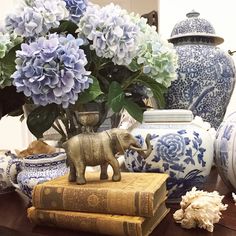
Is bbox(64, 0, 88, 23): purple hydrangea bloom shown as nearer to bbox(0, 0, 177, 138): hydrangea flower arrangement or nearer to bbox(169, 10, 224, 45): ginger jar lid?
bbox(0, 0, 177, 138): hydrangea flower arrangement

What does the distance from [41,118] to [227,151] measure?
0.33 metres

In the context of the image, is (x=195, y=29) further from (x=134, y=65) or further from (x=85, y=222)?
(x=85, y=222)

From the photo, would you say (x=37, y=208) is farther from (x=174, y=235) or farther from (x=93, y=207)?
(x=174, y=235)

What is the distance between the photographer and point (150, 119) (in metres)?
0.58

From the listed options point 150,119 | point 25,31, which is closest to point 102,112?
point 150,119

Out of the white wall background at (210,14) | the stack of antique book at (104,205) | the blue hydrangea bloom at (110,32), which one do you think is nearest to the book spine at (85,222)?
the stack of antique book at (104,205)

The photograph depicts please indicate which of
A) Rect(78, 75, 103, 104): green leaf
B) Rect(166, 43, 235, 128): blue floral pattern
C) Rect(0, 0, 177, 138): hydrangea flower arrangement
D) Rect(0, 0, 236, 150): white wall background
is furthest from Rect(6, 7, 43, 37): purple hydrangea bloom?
Rect(0, 0, 236, 150): white wall background

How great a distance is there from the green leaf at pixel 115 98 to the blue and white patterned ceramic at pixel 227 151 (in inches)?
7.4

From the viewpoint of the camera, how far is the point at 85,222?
0.43 m

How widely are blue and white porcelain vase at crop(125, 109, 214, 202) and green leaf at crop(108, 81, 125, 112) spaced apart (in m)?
0.06

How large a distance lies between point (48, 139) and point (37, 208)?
0.30m

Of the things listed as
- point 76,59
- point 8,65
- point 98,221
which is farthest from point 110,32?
point 98,221

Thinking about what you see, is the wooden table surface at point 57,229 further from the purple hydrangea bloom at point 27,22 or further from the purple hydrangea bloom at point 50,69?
Answer: the purple hydrangea bloom at point 27,22

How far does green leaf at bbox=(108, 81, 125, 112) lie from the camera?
1.83 feet
